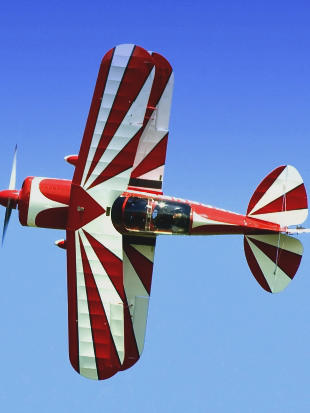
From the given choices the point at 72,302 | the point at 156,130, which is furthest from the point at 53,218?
the point at 156,130

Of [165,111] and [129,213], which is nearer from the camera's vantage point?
[129,213]

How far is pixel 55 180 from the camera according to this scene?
14.4m

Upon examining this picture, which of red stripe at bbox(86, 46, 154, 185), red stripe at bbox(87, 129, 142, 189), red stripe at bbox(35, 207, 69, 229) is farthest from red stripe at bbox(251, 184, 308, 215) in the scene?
red stripe at bbox(35, 207, 69, 229)

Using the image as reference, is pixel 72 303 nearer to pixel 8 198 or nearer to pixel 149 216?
pixel 149 216

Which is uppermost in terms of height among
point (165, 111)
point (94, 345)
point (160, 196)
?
point (165, 111)

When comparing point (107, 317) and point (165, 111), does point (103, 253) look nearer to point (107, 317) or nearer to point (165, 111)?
point (107, 317)

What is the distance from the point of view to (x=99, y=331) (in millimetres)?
13742

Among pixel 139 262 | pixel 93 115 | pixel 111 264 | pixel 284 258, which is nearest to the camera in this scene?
pixel 93 115

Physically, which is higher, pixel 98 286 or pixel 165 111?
pixel 165 111

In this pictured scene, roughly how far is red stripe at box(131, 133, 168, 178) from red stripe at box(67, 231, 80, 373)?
2182mm

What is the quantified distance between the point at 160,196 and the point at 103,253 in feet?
6.12

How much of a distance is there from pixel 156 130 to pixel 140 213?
2148mm

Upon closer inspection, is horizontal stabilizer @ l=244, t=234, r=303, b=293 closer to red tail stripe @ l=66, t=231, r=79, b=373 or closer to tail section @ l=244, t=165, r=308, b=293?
tail section @ l=244, t=165, r=308, b=293

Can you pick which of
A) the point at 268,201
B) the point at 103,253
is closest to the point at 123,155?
the point at 103,253
